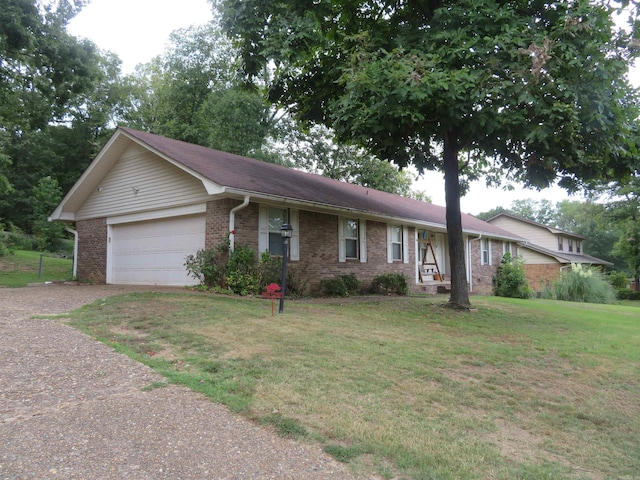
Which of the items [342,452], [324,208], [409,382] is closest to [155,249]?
[324,208]

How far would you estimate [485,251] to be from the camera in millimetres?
22750

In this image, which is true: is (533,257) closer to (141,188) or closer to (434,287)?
(434,287)

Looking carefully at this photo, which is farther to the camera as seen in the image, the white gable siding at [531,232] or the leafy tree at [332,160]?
the white gable siding at [531,232]

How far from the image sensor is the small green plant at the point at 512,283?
20.4 m

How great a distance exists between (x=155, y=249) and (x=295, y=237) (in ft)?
14.4

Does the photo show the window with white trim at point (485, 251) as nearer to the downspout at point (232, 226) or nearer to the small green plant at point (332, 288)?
the small green plant at point (332, 288)

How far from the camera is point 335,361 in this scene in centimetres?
537

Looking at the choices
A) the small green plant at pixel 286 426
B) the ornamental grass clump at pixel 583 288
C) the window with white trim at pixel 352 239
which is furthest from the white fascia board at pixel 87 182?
the ornamental grass clump at pixel 583 288

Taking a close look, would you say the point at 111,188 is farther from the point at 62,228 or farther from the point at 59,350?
the point at 62,228

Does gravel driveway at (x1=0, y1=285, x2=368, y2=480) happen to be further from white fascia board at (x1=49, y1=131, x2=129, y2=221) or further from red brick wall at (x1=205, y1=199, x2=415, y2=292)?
white fascia board at (x1=49, y1=131, x2=129, y2=221)

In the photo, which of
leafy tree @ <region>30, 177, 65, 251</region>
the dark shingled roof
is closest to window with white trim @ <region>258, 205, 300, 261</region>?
the dark shingled roof

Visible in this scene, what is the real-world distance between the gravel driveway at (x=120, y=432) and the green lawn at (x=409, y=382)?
256 mm

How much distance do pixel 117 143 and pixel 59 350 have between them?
32.4 ft

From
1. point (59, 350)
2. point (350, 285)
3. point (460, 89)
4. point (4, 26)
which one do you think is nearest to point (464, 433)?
point (59, 350)
